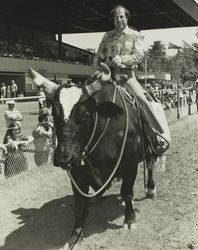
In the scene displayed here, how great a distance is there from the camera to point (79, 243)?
463 cm

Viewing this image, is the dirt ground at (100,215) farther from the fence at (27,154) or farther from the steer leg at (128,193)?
the fence at (27,154)

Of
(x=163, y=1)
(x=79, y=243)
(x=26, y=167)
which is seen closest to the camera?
(x=79, y=243)

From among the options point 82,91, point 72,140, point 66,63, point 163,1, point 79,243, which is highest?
point 163,1

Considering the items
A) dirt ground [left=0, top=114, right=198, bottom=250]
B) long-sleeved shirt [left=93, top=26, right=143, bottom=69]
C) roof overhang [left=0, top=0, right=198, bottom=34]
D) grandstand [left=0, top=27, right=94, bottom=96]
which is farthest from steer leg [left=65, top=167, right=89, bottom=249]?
roof overhang [left=0, top=0, right=198, bottom=34]

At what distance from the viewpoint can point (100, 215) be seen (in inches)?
223

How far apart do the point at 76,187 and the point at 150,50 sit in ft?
457

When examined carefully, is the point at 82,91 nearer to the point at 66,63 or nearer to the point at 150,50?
the point at 66,63

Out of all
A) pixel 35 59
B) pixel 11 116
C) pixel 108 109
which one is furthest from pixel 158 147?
pixel 35 59

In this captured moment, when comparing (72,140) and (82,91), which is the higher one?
(82,91)

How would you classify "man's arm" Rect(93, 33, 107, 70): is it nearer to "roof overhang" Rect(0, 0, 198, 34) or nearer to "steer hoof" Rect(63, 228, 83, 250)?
"steer hoof" Rect(63, 228, 83, 250)

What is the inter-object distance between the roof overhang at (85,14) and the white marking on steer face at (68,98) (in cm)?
2909

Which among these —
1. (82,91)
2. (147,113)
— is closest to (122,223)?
(147,113)

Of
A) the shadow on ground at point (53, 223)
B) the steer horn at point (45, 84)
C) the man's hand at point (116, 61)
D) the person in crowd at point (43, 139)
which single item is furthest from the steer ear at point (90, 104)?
the person in crowd at point (43, 139)

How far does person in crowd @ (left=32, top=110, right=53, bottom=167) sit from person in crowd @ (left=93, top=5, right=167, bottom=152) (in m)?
4.02
